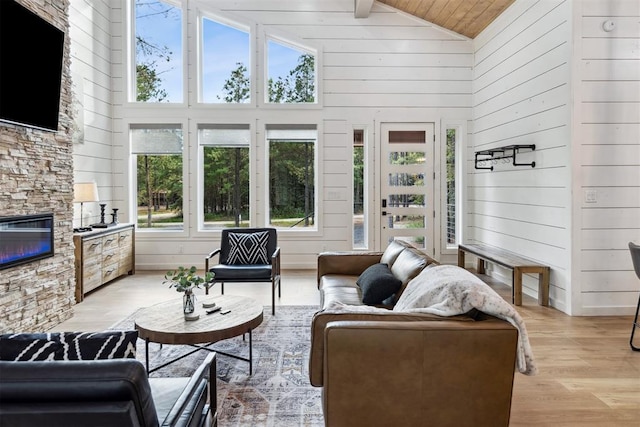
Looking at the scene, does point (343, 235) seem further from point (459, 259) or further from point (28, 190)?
point (28, 190)

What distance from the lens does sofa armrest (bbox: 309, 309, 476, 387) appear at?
1699 mm

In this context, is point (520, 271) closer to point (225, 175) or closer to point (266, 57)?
point (225, 175)

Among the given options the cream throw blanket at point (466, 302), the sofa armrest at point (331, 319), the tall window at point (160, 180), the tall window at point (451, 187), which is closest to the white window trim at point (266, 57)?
the tall window at point (160, 180)

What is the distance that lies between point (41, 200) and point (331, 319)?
3.07 meters

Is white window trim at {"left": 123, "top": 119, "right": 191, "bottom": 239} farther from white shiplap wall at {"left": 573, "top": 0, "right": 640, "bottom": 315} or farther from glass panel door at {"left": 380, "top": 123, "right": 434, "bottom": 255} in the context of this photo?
white shiplap wall at {"left": 573, "top": 0, "right": 640, "bottom": 315}

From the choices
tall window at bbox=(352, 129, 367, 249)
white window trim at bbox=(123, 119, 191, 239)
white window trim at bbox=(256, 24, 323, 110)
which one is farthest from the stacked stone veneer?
tall window at bbox=(352, 129, 367, 249)

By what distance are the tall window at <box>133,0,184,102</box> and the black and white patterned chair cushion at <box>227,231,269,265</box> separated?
279 cm

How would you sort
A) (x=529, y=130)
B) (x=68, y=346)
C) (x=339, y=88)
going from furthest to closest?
(x=339, y=88) → (x=529, y=130) → (x=68, y=346)

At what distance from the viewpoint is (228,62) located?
5906 millimetres

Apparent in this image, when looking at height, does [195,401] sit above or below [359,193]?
below

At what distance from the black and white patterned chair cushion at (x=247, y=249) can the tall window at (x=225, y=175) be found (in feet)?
5.17

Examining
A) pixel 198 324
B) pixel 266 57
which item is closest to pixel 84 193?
pixel 198 324

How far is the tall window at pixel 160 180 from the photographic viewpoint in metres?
5.88

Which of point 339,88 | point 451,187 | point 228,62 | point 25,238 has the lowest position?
point 25,238
